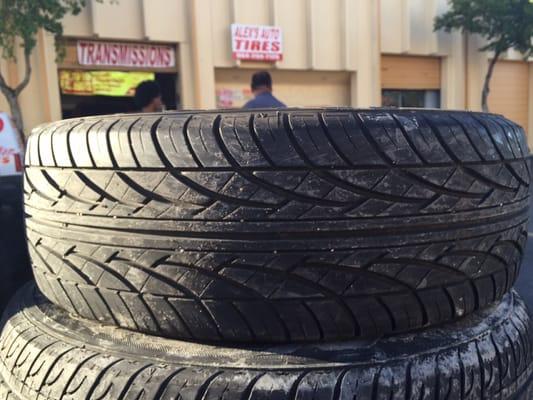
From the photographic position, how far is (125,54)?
8.38 meters

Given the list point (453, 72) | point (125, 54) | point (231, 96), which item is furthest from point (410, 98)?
point (125, 54)

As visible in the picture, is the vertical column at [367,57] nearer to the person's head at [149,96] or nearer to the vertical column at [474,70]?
the vertical column at [474,70]

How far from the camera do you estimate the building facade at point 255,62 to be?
315 inches

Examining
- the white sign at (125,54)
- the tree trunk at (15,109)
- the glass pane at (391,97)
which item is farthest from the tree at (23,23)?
the glass pane at (391,97)

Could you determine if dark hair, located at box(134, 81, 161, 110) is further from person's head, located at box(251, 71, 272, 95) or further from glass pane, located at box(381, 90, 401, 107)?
glass pane, located at box(381, 90, 401, 107)

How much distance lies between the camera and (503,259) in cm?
106

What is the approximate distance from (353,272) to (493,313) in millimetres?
458

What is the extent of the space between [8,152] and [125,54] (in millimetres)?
6615

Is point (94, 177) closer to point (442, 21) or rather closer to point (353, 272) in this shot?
point (353, 272)

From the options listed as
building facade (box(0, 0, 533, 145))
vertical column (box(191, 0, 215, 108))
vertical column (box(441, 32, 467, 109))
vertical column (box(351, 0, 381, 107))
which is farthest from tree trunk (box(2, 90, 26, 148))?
vertical column (box(441, 32, 467, 109))

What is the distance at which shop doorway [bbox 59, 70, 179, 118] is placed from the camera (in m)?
8.11

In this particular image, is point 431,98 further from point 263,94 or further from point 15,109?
point 15,109

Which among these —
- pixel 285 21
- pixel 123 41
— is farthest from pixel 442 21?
pixel 123 41

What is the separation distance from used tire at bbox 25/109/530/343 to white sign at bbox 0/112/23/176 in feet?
4.55
